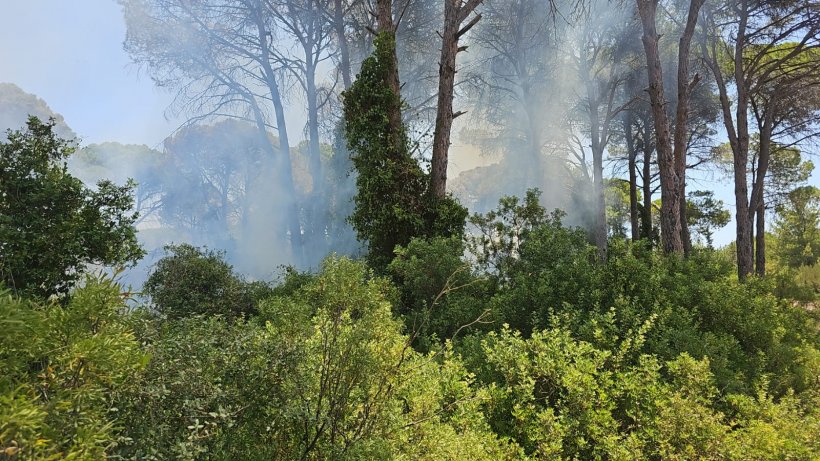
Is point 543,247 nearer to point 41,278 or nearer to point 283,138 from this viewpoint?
point 41,278

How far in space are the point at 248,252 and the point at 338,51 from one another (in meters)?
10.4

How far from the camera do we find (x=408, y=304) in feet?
22.3

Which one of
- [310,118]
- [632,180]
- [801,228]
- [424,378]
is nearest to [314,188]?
[310,118]

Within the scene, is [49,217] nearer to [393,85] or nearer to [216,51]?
[393,85]

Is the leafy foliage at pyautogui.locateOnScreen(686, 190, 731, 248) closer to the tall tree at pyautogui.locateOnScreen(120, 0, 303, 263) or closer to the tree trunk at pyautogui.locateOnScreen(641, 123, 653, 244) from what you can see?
the tree trunk at pyautogui.locateOnScreen(641, 123, 653, 244)

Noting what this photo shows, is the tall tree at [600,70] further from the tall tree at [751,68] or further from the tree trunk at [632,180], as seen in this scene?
the tall tree at [751,68]

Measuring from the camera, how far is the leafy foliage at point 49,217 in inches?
197

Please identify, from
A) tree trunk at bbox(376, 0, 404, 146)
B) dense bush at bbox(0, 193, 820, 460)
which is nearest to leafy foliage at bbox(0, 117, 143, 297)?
dense bush at bbox(0, 193, 820, 460)

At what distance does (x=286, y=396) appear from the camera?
6.72 feet

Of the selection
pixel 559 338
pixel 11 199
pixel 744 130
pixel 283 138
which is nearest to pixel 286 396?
pixel 559 338

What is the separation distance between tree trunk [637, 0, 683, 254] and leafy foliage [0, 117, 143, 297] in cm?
858

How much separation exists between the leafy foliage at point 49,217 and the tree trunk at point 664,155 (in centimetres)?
858

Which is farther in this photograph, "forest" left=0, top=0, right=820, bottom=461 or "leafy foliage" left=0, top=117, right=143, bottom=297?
"leafy foliage" left=0, top=117, right=143, bottom=297

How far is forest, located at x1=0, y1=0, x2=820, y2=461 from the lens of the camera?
172 centimetres
